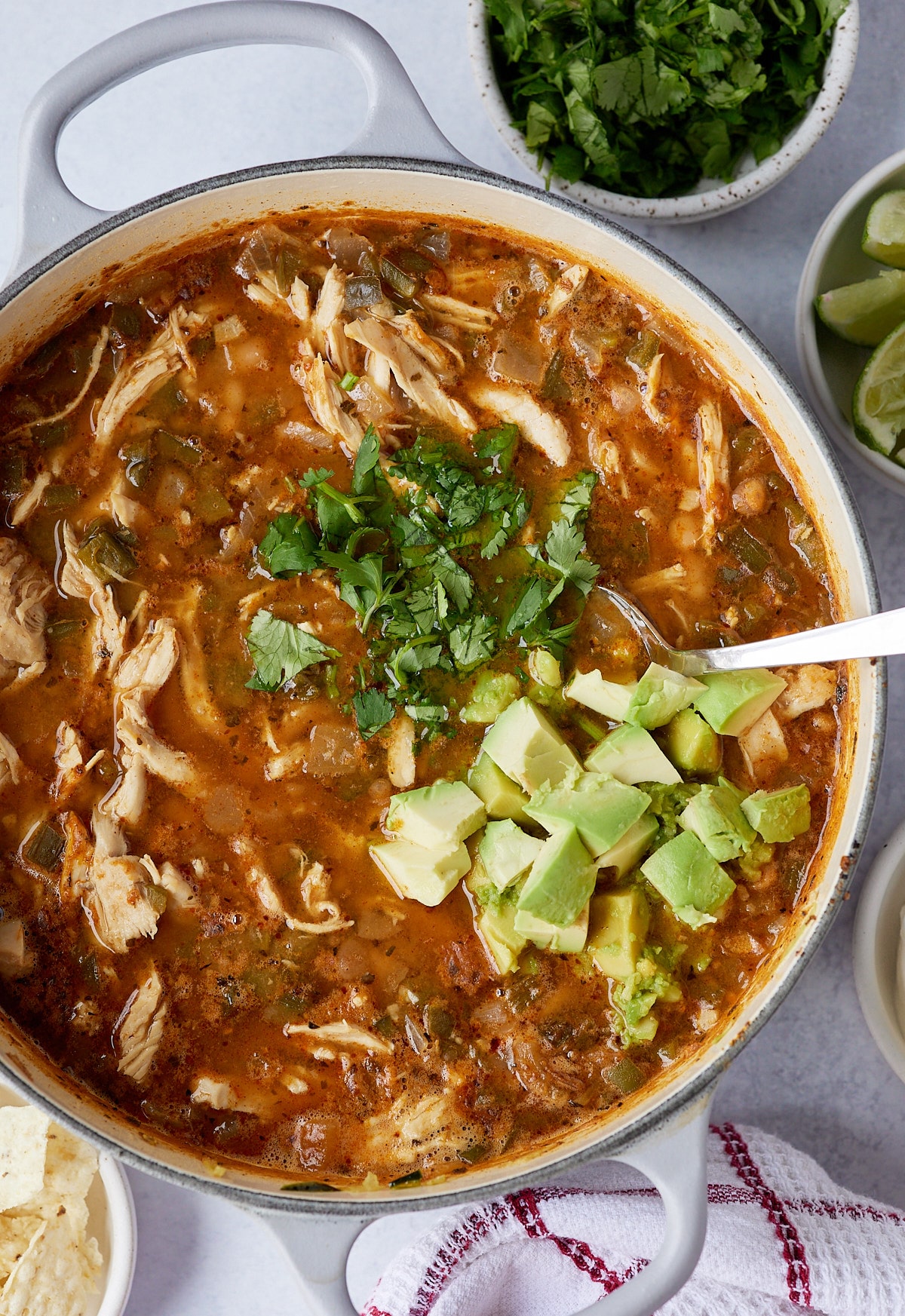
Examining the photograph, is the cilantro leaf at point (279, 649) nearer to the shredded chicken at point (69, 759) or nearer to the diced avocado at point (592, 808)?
the shredded chicken at point (69, 759)

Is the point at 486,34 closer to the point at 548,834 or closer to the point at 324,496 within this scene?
the point at 324,496

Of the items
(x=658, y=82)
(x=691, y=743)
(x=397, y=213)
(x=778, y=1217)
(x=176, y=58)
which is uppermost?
(x=176, y=58)

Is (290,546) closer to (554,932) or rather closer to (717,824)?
(554,932)

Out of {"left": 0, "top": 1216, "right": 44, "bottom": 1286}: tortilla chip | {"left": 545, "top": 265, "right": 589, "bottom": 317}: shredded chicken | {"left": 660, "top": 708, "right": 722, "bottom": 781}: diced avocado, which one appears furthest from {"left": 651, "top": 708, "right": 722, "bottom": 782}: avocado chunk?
{"left": 0, "top": 1216, "right": 44, "bottom": 1286}: tortilla chip

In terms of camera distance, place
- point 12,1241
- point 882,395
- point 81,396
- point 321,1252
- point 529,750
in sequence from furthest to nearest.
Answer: point 12,1241, point 882,395, point 81,396, point 529,750, point 321,1252

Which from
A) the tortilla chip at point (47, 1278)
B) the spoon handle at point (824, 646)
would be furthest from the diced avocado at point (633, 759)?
the tortilla chip at point (47, 1278)

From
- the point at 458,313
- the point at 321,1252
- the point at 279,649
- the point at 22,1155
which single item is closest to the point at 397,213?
the point at 458,313

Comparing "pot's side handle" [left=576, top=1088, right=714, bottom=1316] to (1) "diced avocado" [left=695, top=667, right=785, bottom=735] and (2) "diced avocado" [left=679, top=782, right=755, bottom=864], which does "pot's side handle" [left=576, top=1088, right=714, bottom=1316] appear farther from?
(1) "diced avocado" [left=695, top=667, right=785, bottom=735]
